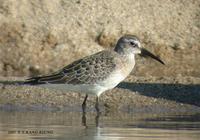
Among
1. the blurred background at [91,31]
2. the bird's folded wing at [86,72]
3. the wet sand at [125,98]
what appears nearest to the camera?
the bird's folded wing at [86,72]

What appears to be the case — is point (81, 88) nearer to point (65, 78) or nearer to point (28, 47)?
point (65, 78)

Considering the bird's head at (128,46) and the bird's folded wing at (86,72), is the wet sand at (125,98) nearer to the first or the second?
the bird's folded wing at (86,72)

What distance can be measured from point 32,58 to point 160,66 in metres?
3.43

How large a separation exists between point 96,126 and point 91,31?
838 cm

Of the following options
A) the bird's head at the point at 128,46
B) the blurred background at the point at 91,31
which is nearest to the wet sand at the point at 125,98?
the bird's head at the point at 128,46

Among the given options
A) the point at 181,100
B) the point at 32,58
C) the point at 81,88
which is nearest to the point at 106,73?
the point at 81,88

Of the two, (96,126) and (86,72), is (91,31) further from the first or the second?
(96,126)

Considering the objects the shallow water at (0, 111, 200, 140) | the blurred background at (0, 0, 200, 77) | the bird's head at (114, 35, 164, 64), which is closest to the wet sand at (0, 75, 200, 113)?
the shallow water at (0, 111, 200, 140)

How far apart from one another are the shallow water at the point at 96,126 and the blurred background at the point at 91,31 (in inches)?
184

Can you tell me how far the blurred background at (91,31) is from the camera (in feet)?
80.8

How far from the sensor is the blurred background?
2462 cm

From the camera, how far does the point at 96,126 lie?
17.2 meters

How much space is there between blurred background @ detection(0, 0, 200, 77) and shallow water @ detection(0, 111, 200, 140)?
4.68m

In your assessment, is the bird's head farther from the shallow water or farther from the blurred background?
the blurred background
